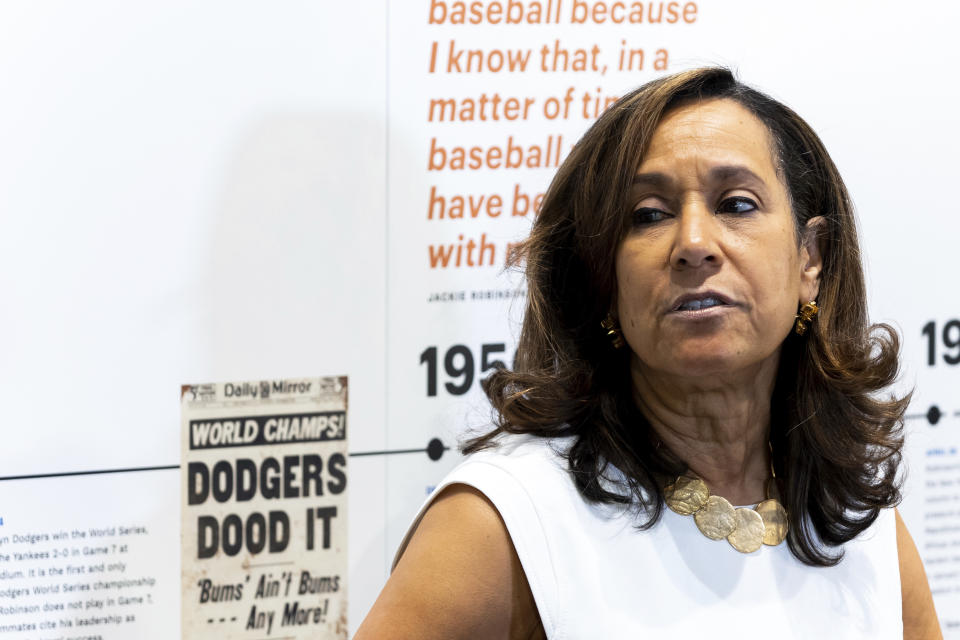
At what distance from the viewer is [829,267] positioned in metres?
1.51

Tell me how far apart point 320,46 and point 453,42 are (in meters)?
0.22

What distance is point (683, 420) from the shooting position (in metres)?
1.48

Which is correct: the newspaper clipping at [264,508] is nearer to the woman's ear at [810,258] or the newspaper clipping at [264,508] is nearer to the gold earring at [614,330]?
the gold earring at [614,330]

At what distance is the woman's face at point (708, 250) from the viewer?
1339mm

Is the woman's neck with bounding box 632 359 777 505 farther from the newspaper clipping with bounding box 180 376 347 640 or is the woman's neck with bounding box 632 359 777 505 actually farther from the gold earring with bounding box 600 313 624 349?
the newspaper clipping with bounding box 180 376 347 640

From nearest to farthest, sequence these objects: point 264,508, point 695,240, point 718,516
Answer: point 695,240
point 718,516
point 264,508

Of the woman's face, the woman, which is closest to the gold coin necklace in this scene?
the woman

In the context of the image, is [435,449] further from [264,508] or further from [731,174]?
[731,174]

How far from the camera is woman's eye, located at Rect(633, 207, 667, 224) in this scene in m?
1.39

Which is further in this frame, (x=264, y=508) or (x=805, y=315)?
(x=264, y=508)

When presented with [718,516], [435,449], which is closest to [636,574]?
[718,516]

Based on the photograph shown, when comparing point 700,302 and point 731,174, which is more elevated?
point 731,174

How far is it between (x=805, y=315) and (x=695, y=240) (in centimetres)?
26

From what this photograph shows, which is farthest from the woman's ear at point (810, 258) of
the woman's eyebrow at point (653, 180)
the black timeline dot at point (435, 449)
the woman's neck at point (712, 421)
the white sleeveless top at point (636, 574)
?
the black timeline dot at point (435, 449)
